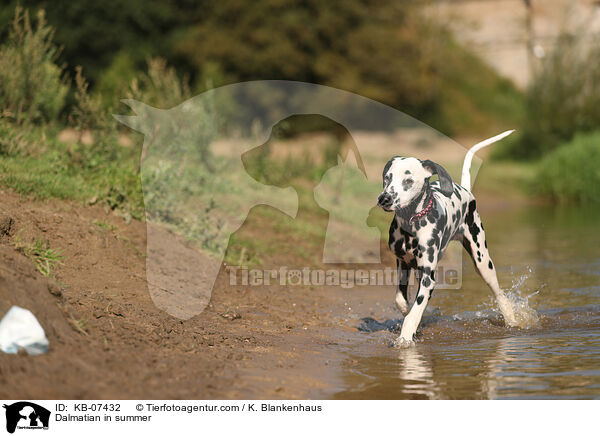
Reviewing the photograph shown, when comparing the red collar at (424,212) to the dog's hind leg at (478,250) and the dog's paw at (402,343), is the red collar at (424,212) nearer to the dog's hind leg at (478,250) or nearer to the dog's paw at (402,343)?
the dog's hind leg at (478,250)

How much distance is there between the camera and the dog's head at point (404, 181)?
7559 mm

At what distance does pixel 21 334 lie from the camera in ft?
19.2

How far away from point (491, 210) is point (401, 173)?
16525 millimetres

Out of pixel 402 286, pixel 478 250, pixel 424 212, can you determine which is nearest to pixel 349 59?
pixel 478 250

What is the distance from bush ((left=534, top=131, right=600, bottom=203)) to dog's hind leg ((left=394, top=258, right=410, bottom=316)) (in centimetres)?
1752

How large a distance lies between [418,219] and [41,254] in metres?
3.94

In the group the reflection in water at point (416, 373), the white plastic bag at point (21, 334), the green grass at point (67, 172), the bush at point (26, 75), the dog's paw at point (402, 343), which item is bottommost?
the reflection in water at point (416, 373)

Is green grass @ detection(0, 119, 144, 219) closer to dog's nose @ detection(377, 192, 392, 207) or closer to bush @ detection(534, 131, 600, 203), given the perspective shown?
dog's nose @ detection(377, 192, 392, 207)

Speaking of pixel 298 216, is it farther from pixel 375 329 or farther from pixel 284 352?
pixel 284 352

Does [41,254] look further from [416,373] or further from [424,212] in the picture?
[416,373]

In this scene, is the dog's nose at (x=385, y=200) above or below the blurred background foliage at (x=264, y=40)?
below

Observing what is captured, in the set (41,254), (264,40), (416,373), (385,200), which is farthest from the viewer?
(264,40)
